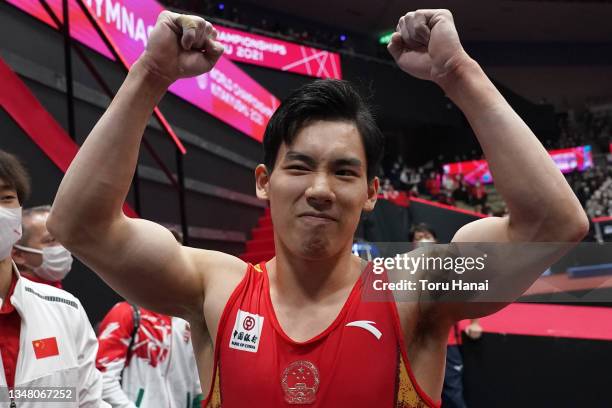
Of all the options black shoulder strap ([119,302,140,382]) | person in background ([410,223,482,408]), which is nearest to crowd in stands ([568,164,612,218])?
person in background ([410,223,482,408])

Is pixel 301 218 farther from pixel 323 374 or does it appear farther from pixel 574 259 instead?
pixel 574 259

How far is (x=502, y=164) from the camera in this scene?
1.31m

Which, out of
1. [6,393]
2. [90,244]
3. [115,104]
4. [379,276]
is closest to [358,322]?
[379,276]

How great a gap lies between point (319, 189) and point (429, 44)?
0.40 metres

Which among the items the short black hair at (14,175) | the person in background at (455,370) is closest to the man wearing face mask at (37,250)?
the short black hair at (14,175)

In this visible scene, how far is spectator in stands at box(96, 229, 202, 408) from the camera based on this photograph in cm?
310

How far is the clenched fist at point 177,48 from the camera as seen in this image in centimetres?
144

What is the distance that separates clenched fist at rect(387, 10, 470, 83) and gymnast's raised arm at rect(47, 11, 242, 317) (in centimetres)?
42

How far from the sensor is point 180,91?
765 cm

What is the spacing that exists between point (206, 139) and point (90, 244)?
7.01 metres

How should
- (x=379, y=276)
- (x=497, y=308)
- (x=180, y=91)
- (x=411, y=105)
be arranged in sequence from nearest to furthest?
1. (x=497, y=308)
2. (x=379, y=276)
3. (x=180, y=91)
4. (x=411, y=105)

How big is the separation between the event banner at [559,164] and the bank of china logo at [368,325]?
17276 mm

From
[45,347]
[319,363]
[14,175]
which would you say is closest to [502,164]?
[319,363]

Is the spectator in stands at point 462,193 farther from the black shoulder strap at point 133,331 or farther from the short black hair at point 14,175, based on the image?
the short black hair at point 14,175
